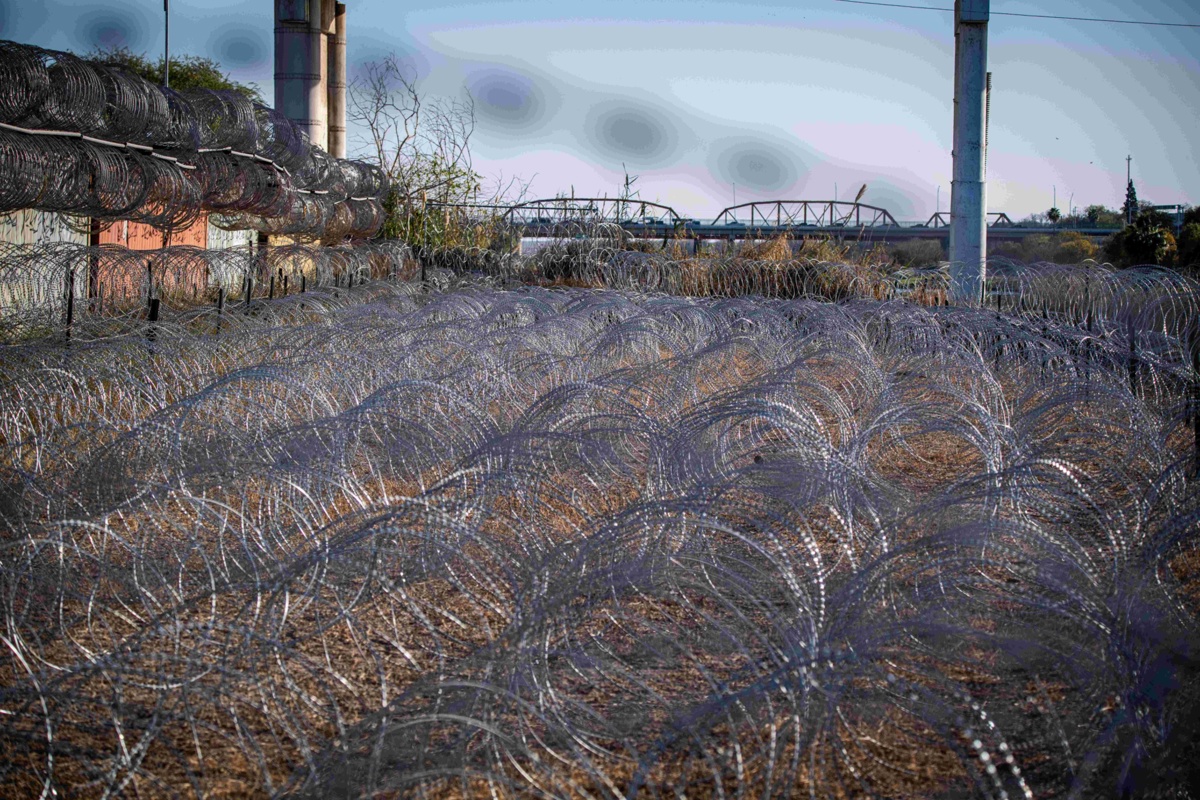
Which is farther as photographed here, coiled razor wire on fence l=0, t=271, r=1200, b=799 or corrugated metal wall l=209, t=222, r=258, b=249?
corrugated metal wall l=209, t=222, r=258, b=249

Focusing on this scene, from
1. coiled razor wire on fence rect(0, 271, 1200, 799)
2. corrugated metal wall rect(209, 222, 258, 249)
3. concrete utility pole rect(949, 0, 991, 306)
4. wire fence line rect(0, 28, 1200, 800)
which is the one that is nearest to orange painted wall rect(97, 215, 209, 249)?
corrugated metal wall rect(209, 222, 258, 249)

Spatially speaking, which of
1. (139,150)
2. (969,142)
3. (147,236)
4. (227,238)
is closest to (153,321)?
(139,150)

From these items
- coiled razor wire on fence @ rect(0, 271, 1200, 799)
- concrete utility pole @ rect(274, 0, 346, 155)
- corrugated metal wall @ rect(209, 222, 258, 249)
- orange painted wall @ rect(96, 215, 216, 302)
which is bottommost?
coiled razor wire on fence @ rect(0, 271, 1200, 799)

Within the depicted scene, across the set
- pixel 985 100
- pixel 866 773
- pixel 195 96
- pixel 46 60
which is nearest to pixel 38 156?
pixel 46 60

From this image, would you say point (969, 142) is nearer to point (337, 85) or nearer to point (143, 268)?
point (143, 268)

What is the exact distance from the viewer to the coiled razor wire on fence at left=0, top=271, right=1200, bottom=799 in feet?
9.18

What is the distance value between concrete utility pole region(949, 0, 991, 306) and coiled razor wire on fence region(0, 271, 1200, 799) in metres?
10.8

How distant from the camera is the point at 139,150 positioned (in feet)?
41.4

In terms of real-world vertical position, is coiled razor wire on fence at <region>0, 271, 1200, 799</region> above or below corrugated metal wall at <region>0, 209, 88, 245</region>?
below

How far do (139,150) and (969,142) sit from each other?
11721 millimetres

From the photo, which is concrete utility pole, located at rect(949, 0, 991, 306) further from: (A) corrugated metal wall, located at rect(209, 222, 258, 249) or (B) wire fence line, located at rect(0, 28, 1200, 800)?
(A) corrugated metal wall, located at rect(209, 222, 258, 249)

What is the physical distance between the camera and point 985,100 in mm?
17141

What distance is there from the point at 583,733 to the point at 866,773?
87cm

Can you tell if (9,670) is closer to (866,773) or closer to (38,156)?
(866,773)
